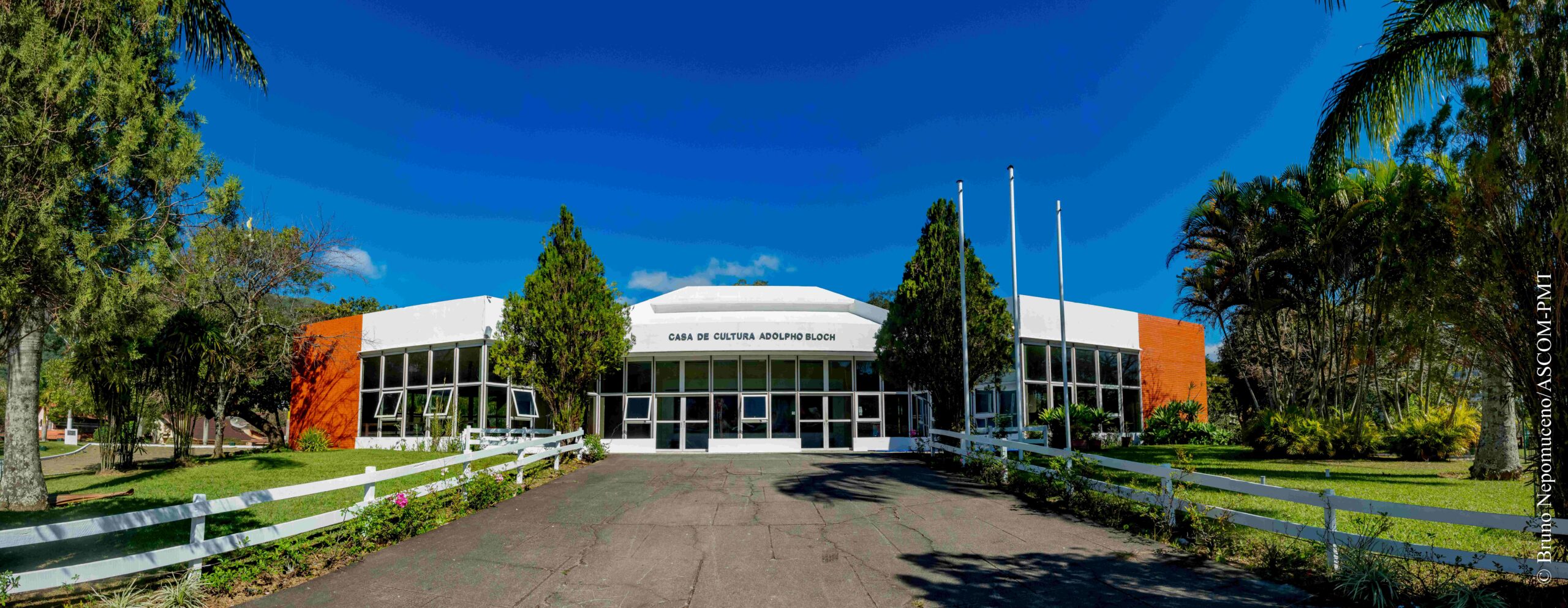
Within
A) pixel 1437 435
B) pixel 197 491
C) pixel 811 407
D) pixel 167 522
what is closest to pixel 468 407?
pixel 197 491

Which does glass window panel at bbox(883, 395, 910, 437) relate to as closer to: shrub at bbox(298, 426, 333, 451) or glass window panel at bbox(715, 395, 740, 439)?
glass window panel at bbox(715, 395, 740, 439)

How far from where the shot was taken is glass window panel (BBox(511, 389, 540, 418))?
915 inches

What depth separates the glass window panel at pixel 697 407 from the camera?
24078mm

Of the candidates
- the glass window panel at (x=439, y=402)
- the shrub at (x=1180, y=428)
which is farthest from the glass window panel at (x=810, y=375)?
the shrub at (x=1180, y=428)

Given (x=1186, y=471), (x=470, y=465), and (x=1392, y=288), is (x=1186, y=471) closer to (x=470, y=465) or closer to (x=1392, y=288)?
(x=1392, y=288)

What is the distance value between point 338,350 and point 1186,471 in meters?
27.4

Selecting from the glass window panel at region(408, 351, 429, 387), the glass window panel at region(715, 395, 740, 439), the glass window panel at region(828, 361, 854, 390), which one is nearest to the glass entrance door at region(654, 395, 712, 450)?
the glass window panel at region(715, 395, 740, 439)

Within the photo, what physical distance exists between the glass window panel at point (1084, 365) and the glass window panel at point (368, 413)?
2401cm

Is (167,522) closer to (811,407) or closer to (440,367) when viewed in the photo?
(440,367)

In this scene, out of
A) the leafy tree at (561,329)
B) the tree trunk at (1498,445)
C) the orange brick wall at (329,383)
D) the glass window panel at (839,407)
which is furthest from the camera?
the orange brick wall at (329,383)

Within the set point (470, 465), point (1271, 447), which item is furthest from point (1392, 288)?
point (1271, 447)

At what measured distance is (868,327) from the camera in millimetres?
24047

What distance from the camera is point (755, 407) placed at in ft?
78.9

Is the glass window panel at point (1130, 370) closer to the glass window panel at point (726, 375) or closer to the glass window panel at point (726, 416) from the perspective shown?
the glass window panel at point (726, 375)
